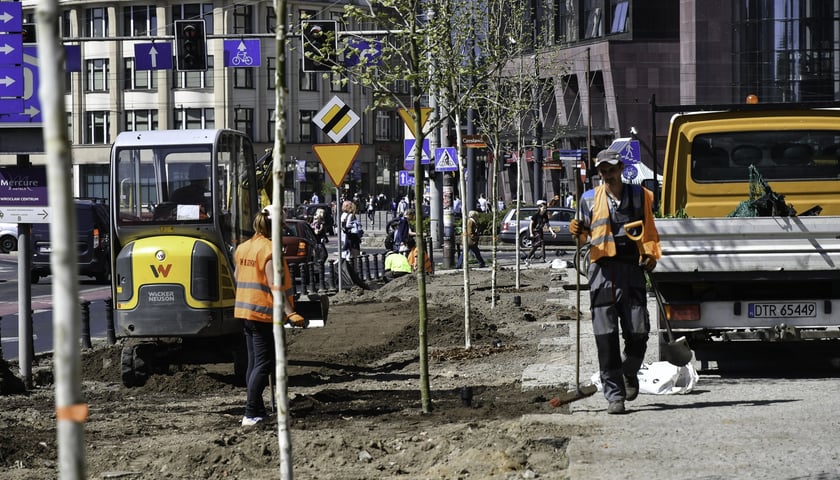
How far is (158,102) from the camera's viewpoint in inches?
3521

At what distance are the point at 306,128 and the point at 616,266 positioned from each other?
8534 centimetres

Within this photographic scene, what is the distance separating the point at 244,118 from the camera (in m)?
90.8

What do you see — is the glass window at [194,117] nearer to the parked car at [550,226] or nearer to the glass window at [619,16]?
the glass window at [619,16]

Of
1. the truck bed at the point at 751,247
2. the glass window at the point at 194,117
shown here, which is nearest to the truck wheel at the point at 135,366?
the truck bed at the point at 751,247

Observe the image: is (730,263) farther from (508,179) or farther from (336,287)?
(508,179)

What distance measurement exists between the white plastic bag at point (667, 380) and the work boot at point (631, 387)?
1.84 feet

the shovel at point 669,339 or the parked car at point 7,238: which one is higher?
the shovel at point 669,339

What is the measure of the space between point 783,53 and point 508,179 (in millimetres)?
32436

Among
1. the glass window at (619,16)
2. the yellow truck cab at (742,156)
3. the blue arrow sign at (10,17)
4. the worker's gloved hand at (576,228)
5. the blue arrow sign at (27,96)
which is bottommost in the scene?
the worker's gloved hand at (576,228)

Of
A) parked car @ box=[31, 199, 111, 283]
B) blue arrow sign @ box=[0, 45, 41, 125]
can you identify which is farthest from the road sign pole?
parked car @ box=[31, 199, 111, 283]

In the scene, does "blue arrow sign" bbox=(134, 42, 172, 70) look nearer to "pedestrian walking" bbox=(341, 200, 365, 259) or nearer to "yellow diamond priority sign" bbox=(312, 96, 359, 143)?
"pedestrian walking" bbox=(341, 200, 365, 259)

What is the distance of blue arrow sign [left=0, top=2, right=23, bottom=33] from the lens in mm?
13742

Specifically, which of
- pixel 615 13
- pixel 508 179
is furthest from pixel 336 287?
pixel 508 179

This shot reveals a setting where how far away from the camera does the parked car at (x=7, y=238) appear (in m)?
44.4
